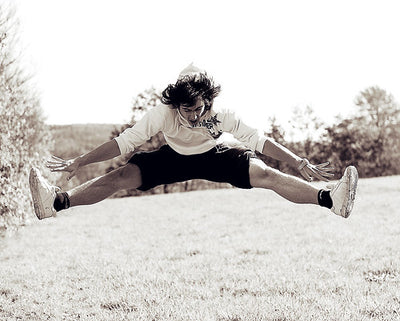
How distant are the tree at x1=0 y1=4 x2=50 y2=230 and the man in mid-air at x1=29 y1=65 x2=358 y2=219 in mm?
5249

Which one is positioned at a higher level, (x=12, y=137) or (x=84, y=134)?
(x=84, y=134)

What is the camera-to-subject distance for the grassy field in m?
6.56

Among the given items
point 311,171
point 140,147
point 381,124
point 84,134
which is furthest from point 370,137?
point 311,171

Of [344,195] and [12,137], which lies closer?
[344,195]

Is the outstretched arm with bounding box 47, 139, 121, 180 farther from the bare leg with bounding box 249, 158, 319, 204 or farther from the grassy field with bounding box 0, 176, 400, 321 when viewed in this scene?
the grassy field with bounding box 0, 176, 400, 321

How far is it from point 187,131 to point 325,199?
1493mm

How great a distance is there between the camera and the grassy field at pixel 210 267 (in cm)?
656

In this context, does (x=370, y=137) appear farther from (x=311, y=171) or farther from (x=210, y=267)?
(x=311, y=171)

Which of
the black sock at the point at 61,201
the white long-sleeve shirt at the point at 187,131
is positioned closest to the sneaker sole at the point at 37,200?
the black sock at the point at 61,201

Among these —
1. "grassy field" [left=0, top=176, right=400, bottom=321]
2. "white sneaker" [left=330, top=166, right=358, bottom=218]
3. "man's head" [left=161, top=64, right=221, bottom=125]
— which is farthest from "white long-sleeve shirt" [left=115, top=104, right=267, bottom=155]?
"grassy field" [left=0, top=176, right=400, bottom=321]

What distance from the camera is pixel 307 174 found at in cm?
455

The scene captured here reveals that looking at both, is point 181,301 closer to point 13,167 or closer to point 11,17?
point 13,167

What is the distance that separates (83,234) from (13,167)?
5.14m

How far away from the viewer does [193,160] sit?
4793 mm
